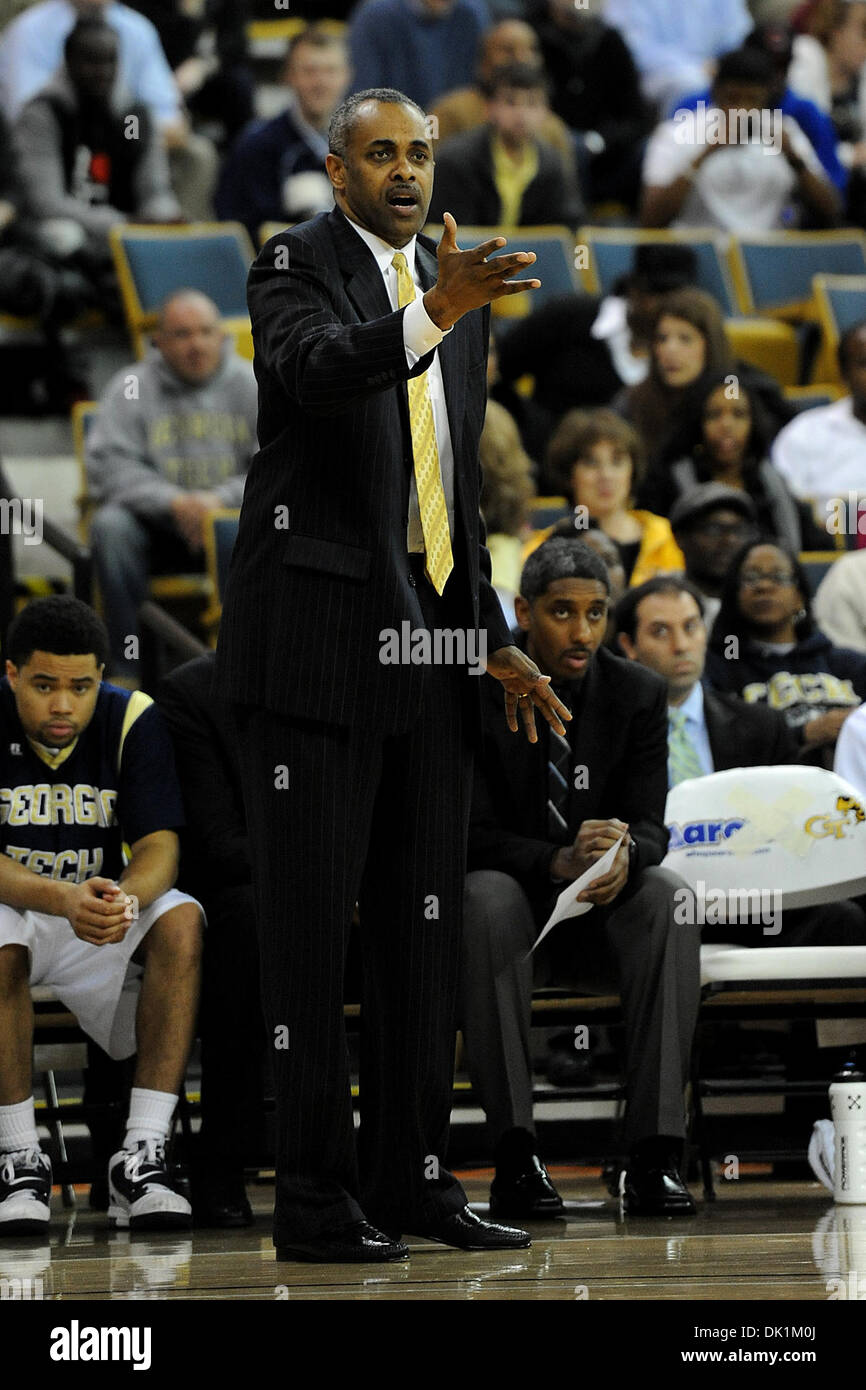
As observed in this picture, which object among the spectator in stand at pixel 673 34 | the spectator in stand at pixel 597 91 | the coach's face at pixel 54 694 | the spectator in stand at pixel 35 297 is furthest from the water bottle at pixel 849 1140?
the spectator in stand at pixel 673 34

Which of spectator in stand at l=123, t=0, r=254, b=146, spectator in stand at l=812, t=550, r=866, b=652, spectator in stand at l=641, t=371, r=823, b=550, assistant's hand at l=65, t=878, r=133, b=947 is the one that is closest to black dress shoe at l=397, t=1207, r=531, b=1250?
assistant's hand at l=65, t=878, r=133, b=947

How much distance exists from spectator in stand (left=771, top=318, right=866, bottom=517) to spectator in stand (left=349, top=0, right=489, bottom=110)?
7.73ft

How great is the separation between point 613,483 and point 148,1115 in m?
2.84

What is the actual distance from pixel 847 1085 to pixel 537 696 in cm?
104

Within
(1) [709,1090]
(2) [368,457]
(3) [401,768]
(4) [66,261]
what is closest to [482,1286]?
(3) [401,768]

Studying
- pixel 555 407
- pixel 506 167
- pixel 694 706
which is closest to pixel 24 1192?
pixel 694 706

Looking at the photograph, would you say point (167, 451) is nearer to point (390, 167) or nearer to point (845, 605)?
point (845, 605)

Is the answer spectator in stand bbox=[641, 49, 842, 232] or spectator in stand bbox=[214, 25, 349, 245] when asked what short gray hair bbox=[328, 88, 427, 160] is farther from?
spectator in stand bbox=[641, 49, 842, 232]

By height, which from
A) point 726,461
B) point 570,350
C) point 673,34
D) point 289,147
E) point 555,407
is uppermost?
point 673,34

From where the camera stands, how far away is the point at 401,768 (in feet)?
9.46

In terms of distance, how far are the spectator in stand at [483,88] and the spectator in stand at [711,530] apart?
7.89ft

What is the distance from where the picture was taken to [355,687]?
2.78m

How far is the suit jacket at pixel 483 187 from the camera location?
7.53 metres

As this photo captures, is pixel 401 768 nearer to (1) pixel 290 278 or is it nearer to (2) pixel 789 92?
(1) pixel 290 278
